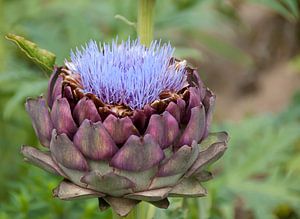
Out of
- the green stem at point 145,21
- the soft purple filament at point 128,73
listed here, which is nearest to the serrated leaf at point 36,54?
the soft purple filament at point 128,73

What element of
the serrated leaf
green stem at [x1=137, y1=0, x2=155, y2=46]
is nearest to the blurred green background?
green stem at [x1=137, y1=0, x2=155, y2=46]

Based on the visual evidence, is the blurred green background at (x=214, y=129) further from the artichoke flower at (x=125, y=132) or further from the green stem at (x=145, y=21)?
the artichoke flower at (x=125, y=132)

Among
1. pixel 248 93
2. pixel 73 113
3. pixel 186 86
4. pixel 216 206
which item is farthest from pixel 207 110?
pixel 248 93

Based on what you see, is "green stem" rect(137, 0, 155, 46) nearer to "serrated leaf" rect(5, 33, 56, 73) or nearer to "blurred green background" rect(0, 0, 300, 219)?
"blurred green background" rect(0, 0, 300, 219)

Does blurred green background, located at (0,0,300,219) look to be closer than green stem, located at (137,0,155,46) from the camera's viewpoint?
No

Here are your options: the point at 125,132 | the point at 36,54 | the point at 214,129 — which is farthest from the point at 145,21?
the point at 214,129

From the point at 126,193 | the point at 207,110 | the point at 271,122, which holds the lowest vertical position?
the point at 126,193

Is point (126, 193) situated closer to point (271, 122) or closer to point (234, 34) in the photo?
point (271, 122)
